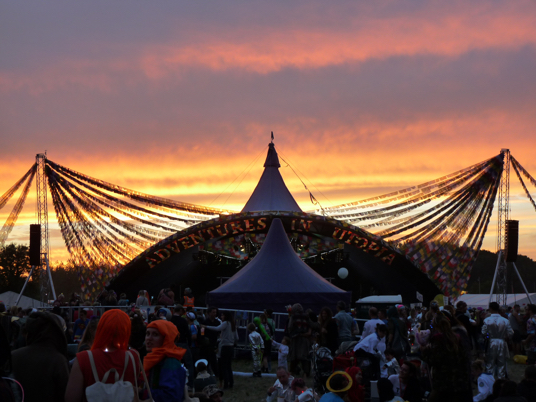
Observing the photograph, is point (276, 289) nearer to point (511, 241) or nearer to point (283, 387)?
point (283, 387)

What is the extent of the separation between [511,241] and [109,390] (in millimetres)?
27084

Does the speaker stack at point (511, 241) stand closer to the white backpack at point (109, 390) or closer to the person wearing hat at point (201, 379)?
the person wearing hat at point (201, 379)

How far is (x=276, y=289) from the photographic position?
18219mm

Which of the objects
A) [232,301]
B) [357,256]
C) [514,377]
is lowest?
[514,377]

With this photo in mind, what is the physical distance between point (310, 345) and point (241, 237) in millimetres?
16690

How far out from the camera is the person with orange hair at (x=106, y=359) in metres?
4.30

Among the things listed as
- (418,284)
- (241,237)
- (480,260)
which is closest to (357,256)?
(418,284)

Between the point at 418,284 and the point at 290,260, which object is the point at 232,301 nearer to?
the point at 290,260

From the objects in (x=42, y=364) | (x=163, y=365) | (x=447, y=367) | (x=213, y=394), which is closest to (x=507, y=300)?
(x=447, y=367)

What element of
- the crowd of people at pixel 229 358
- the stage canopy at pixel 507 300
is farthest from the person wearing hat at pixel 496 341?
the stage canopy at pixel 507 300

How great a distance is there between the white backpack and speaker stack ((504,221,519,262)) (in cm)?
2673

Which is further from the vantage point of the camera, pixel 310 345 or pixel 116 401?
pixel 310 345

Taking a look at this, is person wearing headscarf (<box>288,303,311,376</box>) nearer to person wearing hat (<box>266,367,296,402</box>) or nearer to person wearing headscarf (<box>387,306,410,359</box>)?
person wearing headscarf (<box>387,306,410,359</box>)

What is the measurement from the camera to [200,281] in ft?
99.7
